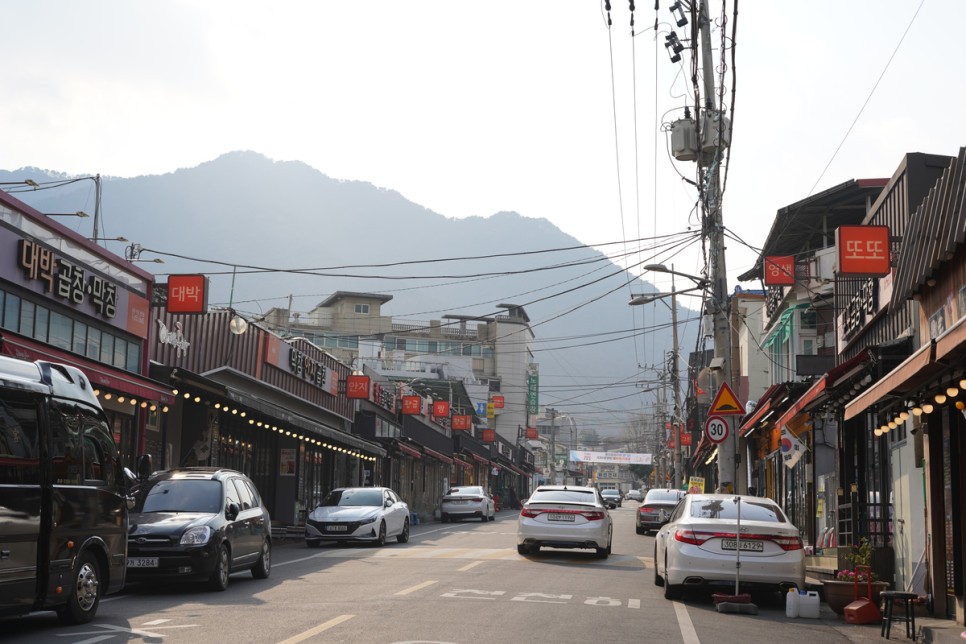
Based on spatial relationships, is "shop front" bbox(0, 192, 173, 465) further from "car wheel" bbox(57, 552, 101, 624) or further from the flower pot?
the flower pot

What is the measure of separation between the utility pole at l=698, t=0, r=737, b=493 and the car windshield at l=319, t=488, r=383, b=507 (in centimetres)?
965

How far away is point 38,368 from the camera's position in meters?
10.8

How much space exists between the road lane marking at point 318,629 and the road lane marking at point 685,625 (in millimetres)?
3517

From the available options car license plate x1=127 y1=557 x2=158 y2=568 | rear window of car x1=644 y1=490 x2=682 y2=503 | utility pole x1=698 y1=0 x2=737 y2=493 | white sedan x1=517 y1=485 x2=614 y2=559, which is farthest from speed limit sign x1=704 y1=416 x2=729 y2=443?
rear window of car x1=644 y1=490 x2=682 y2=503

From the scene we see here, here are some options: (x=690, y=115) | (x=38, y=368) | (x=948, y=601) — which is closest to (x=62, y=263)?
(x=38, y=368)

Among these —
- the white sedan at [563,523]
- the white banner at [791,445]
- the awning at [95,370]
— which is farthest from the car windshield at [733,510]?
the awning at [95,370]

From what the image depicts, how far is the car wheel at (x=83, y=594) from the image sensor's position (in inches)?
433

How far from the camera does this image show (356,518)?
85.3 ft

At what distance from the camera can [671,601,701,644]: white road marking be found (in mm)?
10882

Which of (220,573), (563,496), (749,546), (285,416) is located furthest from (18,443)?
(285,416)

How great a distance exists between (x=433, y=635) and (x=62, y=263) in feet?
46.1

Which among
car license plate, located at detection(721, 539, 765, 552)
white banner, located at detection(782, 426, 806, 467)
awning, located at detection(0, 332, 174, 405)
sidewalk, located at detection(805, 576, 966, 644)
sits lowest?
sidewalk, located at detection(805, 576, 966, 644)

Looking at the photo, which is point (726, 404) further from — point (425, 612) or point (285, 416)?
point (285, 416)

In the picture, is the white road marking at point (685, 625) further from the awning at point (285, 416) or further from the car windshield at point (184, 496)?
the awning at point (285, 416)
